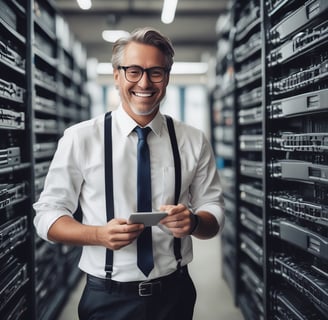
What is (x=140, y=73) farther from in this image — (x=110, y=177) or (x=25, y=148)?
(x=25, y=148)

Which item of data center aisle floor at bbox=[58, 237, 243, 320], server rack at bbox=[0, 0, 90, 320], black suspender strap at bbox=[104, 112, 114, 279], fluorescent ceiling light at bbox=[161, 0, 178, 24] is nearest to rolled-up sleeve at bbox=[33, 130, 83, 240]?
black suspender strap at bbox=[104, 112, 114, 279]

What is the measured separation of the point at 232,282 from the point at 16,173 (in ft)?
7.44

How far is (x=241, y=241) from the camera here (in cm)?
356

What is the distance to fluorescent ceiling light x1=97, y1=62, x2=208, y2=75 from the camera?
1047 centimetres

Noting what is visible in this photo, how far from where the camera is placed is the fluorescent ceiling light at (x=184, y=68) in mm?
10469

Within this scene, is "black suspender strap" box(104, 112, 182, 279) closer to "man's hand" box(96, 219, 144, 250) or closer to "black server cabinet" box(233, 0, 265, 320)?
"man's hand" box(96, 219, 144, 250)

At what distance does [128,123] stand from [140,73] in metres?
0.22

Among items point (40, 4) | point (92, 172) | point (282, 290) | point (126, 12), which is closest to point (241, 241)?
point (282, 290)

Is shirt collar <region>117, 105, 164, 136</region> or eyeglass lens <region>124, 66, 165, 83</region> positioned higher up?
eyeglass lens <region>124, 66, 165, 83</region>

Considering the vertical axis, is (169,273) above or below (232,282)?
above

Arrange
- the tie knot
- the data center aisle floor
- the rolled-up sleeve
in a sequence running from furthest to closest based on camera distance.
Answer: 1. the data center aisle floor
2. the tie knot
3. the rolled-up sleeve

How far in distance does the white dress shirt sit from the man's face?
8 centimetres

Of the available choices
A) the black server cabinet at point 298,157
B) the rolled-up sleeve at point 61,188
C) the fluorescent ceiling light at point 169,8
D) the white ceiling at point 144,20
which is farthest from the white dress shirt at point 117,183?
the white ceiling at point 144,20

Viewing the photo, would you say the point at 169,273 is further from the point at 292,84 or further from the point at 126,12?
the point at 126,12
